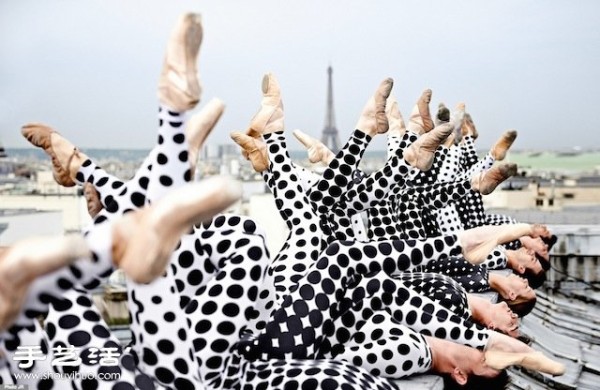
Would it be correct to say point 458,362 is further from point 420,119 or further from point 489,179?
point 420,119

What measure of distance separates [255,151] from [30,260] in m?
1.81

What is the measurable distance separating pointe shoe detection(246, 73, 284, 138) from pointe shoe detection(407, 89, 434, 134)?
0.80 m

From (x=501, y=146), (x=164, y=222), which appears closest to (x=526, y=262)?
(x=501, y=146)

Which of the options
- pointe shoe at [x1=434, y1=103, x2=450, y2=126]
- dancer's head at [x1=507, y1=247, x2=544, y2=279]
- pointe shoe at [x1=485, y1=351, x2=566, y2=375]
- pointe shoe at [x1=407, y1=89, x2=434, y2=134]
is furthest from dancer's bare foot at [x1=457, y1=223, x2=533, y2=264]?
dancer's head at [x1=507, y1=247, x2=544, y2=279]

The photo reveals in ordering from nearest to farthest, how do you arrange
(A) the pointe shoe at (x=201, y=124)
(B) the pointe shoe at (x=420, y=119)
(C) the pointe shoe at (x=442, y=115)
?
(A) the pointe shoe at (x=201, y=124)
(B) the pointe shoe at (x=420, y=119)
(C) the pointe shoe at (x=442, y=115)

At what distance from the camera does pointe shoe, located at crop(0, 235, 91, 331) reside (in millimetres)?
Answer: 1329

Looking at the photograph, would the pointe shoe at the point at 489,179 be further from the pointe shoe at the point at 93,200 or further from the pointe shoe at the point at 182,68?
the pointe shoe at the point at 182,68

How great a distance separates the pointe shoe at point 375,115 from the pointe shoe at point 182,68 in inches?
63.6

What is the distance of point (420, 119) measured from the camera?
3.86 m

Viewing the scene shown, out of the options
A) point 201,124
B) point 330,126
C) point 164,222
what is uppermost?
point 201,124

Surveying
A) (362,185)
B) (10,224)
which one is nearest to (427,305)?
(362,185)

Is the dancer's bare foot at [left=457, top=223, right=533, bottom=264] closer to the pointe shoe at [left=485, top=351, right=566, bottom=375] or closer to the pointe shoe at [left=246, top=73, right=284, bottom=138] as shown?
the pointe shoe at [left=485, top=351, right=566, bottom=375]

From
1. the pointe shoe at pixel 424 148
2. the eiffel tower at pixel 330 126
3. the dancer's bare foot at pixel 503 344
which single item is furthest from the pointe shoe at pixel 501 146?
the eiffel tower at pixel 330 126

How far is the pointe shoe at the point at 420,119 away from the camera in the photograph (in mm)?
3820
